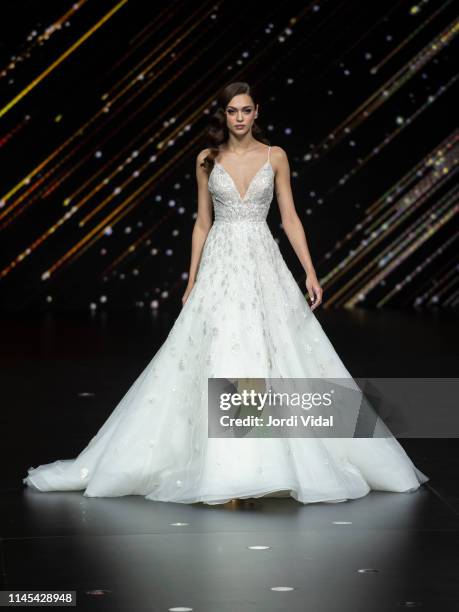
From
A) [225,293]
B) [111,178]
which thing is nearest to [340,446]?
[225,293]

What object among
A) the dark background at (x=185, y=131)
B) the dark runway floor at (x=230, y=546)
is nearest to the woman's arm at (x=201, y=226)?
the dark runway floor at (x=230, y=546)

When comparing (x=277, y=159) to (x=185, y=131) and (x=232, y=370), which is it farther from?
(x=185, y=131)

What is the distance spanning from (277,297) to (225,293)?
172 millimetres

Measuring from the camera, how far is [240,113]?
3820mm

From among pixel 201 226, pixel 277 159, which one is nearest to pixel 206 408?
pixel 201 226

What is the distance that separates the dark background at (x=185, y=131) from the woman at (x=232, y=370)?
25.1 feet

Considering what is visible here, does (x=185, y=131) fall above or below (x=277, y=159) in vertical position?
above

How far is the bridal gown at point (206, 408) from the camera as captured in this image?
3.58 metres

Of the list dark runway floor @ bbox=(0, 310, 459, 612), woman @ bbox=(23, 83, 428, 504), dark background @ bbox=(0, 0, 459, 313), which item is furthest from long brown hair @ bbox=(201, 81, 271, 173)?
dark background @ bbox=(0, 0, 459, 313)

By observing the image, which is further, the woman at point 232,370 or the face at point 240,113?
the face at point 240,113

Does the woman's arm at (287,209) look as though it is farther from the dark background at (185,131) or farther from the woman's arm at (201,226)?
the dark background at (185,131)

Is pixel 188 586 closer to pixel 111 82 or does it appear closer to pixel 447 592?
pixel 447 592

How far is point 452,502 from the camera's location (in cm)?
366

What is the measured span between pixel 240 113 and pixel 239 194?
0.87ft
